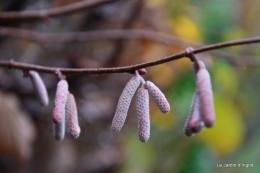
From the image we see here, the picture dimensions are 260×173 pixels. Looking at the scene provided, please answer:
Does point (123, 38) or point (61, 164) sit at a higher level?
point (123, 38)

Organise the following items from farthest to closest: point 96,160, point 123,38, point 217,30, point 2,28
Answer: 1. point 217,30
2. point 96,160
3. point 123,38
4. point 2,28

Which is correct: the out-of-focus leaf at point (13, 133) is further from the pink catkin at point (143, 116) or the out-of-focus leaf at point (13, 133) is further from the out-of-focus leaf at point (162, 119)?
the pink catkin at point (143, 116)

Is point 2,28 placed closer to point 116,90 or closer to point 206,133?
point 116,90

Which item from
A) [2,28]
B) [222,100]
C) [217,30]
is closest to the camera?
[2,28]

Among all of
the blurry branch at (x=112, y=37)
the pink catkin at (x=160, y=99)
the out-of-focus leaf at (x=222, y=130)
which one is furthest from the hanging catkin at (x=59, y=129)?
the out-of-focus leaf at (x=222, y=130)

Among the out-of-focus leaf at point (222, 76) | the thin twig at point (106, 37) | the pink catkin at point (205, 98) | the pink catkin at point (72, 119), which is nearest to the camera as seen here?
the pink catkin at point (205, 98)

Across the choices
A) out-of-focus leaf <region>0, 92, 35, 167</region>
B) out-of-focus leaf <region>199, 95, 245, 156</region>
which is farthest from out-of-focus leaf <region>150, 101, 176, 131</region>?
out-of-focus leaf <region>0, 92, 35, 167</region>

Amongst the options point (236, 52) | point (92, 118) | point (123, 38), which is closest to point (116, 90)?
point (92, 118)
